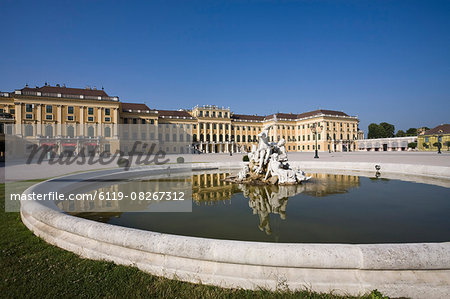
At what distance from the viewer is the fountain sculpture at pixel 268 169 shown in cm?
908

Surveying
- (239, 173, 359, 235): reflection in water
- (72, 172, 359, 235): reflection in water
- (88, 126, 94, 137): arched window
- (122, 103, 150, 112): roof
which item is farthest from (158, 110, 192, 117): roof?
(239, 173, 359, 235): reflection in water

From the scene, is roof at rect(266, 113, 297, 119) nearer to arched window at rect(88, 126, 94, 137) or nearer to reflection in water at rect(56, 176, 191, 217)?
arched window at rect(88, 126, 94, 137)

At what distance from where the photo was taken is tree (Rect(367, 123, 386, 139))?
8238 cm

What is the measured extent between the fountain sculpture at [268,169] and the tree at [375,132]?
8840 cm

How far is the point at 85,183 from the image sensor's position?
366 inches

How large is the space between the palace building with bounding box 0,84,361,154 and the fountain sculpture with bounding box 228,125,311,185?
1203 cm

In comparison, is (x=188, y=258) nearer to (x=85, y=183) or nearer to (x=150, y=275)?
(x=150, y=275)

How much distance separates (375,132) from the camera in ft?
275

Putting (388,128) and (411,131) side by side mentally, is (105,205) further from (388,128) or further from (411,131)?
(411,131)

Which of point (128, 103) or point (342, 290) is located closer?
point (342, 290)

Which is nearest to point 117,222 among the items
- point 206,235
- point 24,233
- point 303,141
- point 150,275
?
point 24,233

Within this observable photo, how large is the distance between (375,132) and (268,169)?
90795 mm

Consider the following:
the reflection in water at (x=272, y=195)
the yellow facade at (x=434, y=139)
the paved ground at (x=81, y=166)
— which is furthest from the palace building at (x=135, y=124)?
the yellow facade at (x=434, y=139)

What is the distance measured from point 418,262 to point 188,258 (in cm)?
235
